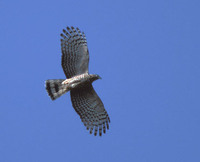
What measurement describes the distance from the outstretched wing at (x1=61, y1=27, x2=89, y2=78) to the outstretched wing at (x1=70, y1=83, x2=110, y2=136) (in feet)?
2.00

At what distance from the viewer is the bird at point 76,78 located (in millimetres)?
11656

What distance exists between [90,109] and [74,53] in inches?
62.8

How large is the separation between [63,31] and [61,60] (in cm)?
78

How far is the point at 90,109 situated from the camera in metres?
12.1

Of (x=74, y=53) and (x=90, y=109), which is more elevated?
(x=74, y=53)

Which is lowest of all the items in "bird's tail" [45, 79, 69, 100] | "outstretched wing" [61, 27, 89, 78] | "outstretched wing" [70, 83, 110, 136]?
"outstretched wing" [70, 83, 110, 136]

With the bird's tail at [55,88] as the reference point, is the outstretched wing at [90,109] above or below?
below

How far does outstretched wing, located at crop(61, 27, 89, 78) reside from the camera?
38.4 feet

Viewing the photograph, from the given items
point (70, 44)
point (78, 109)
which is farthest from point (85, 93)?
point (70, 44)

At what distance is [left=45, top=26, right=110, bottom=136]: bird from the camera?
38.2 ft

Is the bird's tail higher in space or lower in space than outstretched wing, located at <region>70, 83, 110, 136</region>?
higher

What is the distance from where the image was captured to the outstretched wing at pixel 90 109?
39.5 ft

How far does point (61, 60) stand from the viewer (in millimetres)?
11656

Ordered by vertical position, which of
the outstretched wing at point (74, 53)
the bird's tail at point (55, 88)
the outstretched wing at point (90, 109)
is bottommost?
the outstretched wing at point (90, 109)
